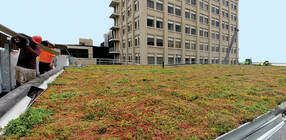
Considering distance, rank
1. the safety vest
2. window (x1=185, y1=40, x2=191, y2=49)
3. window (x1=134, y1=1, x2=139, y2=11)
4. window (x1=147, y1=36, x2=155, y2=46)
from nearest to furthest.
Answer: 1. the safety vest
2. window (x1=147, y1=36, x2=155, y2=46)
3. window (x1=134, y1=1, x2=139, y2=11)
4. window (x1=185, y1=40, x2=191, y2=49)

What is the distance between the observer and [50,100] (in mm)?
3779

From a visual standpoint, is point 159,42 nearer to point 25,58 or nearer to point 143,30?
point 143,30

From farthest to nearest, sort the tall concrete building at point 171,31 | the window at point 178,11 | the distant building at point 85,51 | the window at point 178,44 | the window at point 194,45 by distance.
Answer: the distant building at point 85,51 → the window at point 194,45 → the window at point 178,44 → the window at point 178,11 → the tall concrete building at point 171,31

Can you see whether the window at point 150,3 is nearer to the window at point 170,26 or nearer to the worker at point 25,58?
the window at point 170,26

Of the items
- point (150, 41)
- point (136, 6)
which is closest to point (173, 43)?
point (150, 41)

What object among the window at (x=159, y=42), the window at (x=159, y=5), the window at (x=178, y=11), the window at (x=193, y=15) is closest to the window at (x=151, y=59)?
the window at (x=159, y=42)

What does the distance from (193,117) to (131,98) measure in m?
1.87

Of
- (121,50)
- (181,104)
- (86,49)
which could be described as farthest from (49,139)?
(86,49)

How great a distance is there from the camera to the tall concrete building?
1180 inches

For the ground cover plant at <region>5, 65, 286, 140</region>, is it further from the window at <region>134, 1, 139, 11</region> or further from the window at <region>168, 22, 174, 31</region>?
the window at <region>168, 22, 174, 31</region>

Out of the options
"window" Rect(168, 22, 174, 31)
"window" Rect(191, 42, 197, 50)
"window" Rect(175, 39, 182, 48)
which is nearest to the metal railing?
"window" Rect(168, 22, 174, 31)

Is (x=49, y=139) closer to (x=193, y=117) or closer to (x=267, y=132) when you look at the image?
(x=193, y=117)

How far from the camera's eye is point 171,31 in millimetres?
32562

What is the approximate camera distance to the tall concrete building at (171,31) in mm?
29969
